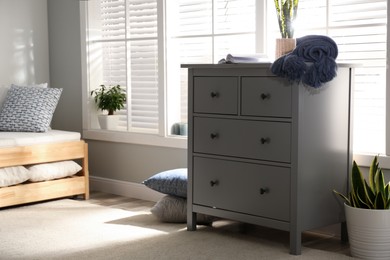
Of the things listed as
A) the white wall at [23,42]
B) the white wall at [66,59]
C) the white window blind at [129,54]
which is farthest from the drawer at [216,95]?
the white wall at [23,42]

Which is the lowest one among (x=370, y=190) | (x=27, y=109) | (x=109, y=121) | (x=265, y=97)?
(x=370, y=190)

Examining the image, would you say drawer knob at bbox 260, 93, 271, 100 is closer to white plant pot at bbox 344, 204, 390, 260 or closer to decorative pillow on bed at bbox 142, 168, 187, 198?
white plant pot at bbox 344, 204, 390, 260

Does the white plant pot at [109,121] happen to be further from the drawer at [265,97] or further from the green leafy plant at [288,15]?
the green leafy plant at [288,15]

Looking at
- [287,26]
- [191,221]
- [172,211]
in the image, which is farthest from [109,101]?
[287,26]

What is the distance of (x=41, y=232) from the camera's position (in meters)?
3.92

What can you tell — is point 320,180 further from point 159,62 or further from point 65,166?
point 65,166

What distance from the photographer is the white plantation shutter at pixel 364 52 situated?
144 inches

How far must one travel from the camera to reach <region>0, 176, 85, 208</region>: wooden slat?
451 cm

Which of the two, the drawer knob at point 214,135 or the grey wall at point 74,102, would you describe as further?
the grey wall at point 74,102

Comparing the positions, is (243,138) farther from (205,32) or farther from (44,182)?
(44,182)

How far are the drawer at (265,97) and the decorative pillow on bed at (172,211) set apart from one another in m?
0.80

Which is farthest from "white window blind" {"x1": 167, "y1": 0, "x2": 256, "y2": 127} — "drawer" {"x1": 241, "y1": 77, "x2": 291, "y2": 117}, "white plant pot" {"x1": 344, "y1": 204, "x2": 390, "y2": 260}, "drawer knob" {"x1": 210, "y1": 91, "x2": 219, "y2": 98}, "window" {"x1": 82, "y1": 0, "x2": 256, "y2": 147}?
"white plant pot" {"x1": 344, "y1": 204, "x2": 390, "y2": 260}

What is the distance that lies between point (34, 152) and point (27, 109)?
0.42 metres

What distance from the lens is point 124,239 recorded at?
3.72m
